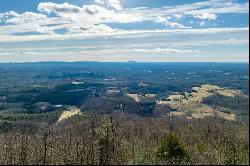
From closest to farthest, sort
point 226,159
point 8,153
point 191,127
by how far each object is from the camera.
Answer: point 226,159
point 8,153
point 191,127

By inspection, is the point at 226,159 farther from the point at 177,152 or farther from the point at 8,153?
the point at 8,153

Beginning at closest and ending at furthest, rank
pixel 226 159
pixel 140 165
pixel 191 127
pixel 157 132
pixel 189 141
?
pixel 140 165
pixel 226 159
pixel 189 141
pixel 157 132
pixel 191 127

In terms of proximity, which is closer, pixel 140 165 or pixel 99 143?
pixel 140 165

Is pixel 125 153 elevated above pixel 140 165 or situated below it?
below

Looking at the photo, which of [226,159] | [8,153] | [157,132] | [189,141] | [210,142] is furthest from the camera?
[157,132]

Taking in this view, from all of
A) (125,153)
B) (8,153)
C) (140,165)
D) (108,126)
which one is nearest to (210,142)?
(125,153)

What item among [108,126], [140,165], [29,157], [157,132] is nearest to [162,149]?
[108,126]

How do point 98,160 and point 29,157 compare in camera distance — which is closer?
point 98,160

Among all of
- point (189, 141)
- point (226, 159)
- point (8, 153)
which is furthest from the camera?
point (189, 141)

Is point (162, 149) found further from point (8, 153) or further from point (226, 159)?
point (8, 153)
